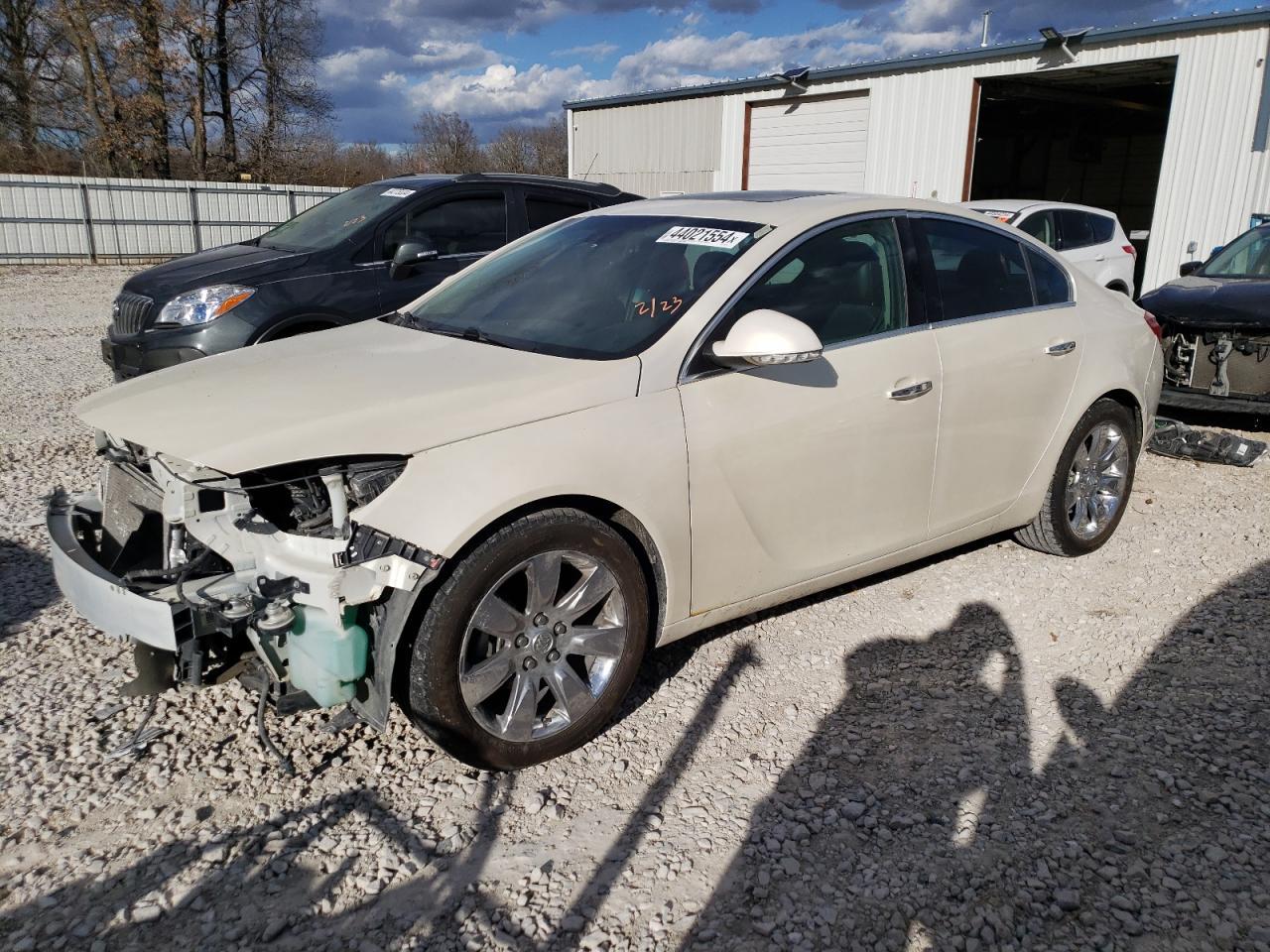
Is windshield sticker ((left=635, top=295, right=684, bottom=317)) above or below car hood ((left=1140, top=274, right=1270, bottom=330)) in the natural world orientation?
above

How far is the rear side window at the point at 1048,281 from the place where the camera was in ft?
15.2

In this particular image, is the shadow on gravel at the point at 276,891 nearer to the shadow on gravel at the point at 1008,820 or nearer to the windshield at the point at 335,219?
the shadow on gravel at the point at 1008,820

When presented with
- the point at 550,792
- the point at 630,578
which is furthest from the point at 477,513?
the point at 550,792

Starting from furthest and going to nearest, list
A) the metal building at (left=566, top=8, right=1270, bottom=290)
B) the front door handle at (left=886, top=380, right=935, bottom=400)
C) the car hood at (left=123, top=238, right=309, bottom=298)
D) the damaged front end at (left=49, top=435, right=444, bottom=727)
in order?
the metal building at (left=566, top=8, right=1270, bottom=290) < the car hood at (left=123, top=238, right=309, bottom=298) < the front door handle at (left=886, top=380, right=935, bottom=400) < the damaged front end at (left=49, top=435, right=444, bottom=727)

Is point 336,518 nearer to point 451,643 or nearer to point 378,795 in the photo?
point 451,643

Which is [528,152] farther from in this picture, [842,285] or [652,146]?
[842,285]

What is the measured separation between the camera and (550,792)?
3115 mm

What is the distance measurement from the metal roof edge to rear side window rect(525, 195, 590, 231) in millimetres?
10452

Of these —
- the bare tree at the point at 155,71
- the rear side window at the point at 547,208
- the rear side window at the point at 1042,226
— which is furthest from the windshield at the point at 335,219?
the bare tree at the point at 155,71

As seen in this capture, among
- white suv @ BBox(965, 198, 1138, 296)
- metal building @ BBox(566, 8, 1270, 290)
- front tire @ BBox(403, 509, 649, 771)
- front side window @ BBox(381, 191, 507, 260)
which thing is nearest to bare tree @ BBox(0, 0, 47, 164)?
metal building @ BBox(566, 8, 1270, 290)

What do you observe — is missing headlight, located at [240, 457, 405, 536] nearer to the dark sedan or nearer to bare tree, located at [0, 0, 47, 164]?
the dark sedan

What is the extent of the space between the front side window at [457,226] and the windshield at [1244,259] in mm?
6117

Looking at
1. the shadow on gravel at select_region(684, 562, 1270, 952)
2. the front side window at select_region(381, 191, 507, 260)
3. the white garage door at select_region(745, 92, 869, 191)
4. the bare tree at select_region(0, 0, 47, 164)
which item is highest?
the bare tree at select_region(0, 0, 47, 164)

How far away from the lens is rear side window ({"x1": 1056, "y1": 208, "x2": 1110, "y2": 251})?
11266 millimetres
